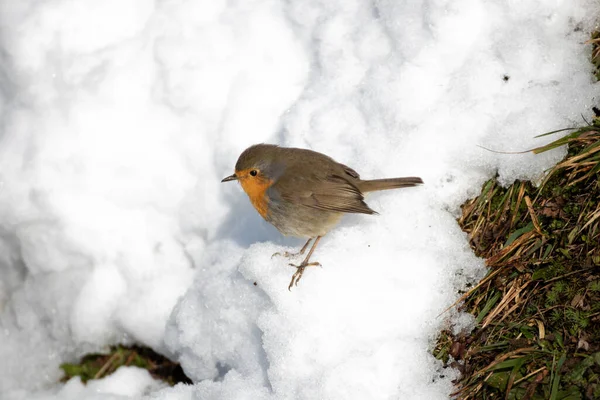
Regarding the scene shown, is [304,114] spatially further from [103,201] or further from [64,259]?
[64,259]

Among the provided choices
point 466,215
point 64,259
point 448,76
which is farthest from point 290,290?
point 64,259

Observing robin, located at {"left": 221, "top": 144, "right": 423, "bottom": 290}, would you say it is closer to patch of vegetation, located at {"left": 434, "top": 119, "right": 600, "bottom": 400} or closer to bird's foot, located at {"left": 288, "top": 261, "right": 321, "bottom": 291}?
bird's foot, located at {"left": 288, "top": 261, "right": 321, "bottom": 291}

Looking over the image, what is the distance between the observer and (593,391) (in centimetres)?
316

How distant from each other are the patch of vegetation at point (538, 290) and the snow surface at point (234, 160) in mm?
118

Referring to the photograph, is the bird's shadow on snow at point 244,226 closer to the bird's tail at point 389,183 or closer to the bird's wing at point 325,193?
the bird's wing at point 325,193

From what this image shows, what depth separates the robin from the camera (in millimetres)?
4195

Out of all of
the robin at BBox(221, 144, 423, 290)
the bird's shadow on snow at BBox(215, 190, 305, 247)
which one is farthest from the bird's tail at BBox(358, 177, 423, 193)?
the bird's shadow on snow at BBox(215, 190, 305, 247)

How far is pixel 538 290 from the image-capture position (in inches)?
141

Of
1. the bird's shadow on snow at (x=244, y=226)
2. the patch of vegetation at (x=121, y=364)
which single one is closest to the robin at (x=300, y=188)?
the bird's shadow on snow at (x=244, y=226)

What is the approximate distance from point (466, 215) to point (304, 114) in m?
1.37

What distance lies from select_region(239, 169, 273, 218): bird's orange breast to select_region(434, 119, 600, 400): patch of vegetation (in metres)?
1.34

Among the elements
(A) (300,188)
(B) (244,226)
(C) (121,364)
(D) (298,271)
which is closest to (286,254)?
(D) (298,271)

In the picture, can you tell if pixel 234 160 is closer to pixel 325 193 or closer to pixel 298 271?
pixel 325 193

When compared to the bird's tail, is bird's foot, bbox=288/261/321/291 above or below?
below
